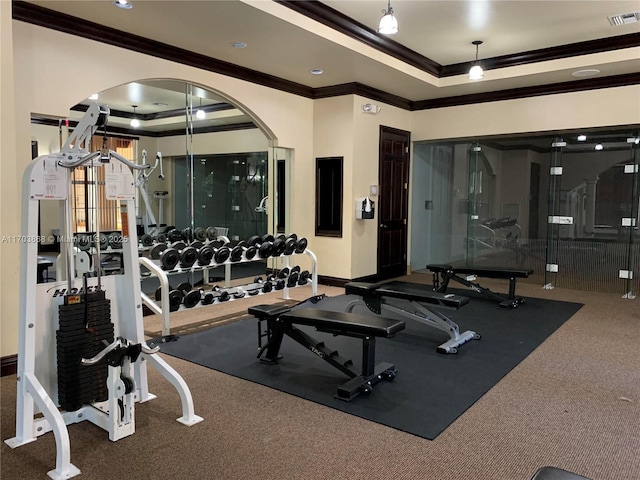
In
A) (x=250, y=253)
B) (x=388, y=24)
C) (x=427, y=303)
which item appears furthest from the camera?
(x=250, y=253)

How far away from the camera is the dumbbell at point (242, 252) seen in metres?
5.07

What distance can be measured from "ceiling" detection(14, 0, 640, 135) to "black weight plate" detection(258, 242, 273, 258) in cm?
192

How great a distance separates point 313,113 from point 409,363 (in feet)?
13.9

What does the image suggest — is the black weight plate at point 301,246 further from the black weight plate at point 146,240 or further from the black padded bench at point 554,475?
the black padded bench at point 554,475

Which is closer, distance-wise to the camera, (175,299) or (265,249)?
(175,299)

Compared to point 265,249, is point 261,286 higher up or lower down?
lower down

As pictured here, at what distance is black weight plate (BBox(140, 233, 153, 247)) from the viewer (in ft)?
17.6

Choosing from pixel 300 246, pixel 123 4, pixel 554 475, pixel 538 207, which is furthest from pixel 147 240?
pixel 538 207

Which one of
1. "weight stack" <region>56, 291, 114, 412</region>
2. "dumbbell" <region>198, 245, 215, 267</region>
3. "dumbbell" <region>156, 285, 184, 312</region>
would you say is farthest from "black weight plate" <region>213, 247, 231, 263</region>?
"weight stack" <region>56, 291, 114, 412</region>

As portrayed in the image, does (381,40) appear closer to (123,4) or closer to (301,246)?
(301,246)

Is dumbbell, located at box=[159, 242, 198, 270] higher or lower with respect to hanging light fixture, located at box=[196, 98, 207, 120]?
lower

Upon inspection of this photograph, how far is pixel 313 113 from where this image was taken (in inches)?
273

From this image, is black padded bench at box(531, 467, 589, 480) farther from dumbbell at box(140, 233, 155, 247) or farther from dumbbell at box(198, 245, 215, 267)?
dumbbell at box(140, 233, 155, 247)

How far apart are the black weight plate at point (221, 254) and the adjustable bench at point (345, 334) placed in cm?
129
